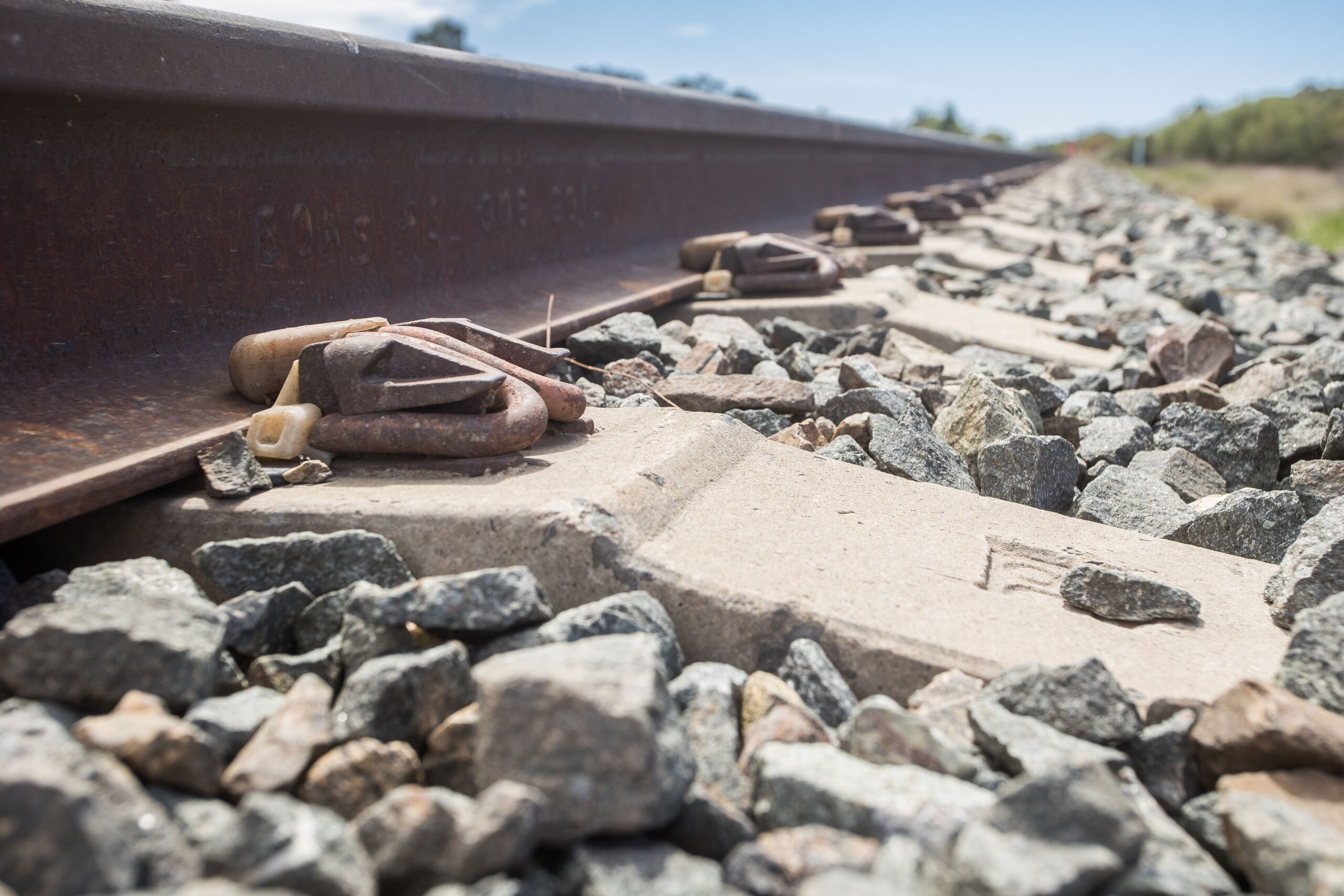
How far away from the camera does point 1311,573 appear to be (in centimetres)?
168

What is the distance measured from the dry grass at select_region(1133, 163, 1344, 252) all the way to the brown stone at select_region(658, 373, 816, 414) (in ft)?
40.0

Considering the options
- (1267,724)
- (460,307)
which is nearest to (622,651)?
(1267,724)

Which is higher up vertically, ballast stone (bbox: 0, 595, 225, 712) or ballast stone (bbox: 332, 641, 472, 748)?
ballast stone (bbox: 0, 595, 225, 712)

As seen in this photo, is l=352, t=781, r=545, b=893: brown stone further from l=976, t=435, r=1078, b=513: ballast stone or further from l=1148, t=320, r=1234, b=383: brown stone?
l=1148, t=320, r=1234, b=383: brown stone

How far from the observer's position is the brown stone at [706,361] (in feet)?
9.71

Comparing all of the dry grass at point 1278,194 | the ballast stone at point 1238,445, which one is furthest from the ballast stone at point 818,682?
the dry grass at point 1278,194

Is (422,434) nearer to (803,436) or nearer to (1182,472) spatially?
(803,436)

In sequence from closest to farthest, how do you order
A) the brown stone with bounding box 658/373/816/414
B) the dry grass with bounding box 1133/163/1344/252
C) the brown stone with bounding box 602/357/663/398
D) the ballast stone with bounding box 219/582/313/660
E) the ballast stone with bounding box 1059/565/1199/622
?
the ballast stone with bounding box 219/582/313/660 → the ballast stone with bounding box 1059/565/1199/622 → the brown stone with bounding box 658/373/816/414 → the brown stone with bounding box 602/357/663/398 → the dry grass with bounding box 1133/163/1344/252

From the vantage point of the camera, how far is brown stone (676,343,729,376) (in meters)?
2.96

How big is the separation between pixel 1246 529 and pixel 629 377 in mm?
1510

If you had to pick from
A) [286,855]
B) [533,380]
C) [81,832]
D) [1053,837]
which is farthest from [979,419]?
[81,832]

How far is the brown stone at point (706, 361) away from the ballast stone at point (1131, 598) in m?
1.43

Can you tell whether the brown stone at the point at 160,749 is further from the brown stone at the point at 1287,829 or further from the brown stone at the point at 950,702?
the brown stone at the point at 1287,829

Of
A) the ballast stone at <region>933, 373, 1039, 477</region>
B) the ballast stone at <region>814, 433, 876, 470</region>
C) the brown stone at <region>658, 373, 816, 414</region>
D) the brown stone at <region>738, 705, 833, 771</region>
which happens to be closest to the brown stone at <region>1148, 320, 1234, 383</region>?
the ballast stone at <region>933, 373, 1039, 477</region>
